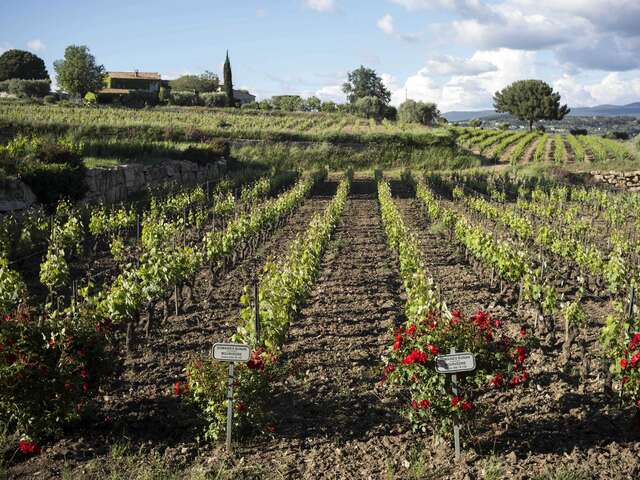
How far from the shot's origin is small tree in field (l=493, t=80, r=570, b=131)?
82.4 metres

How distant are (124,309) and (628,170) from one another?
28731 millimetres

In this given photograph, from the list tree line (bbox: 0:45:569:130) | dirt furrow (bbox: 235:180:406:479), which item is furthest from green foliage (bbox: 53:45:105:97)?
dirt furrow (bbox: 235:180:406:479)

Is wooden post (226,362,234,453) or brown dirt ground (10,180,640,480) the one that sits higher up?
wooden post (226,362,234,453)

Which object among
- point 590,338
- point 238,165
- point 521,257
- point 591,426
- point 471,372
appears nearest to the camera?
point 471,372

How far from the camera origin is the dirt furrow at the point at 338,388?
5.22m

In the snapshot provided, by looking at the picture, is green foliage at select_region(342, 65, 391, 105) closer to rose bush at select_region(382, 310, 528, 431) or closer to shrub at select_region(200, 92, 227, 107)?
shrub at select_region(200, 92, 227, 107)

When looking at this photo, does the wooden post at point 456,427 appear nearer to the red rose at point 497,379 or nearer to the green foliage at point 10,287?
the red rose at point 497,379

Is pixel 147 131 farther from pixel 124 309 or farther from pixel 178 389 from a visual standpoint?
pixel 178 389

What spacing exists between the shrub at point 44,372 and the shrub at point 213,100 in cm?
6060

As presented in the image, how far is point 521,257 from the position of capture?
9.55 metres

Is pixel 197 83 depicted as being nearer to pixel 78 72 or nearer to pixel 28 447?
pixel 78 72

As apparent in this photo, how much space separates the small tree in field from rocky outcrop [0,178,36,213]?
2993 inches

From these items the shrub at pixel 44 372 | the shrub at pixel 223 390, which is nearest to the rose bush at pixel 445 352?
the shrub at pixel 223 390

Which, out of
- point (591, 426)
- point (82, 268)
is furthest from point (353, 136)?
point (591, 426)
